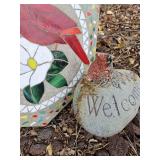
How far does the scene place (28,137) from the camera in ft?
4.35

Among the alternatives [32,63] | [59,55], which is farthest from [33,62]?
[59,55]

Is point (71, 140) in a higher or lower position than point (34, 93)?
lower

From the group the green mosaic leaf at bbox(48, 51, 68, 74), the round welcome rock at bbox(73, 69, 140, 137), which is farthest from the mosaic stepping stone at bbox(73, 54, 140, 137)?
the green mosaic leaf at bbox(48, 51, 68, 74)

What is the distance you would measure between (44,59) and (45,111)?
23cm

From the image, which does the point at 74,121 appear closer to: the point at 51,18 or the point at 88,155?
the point at 88,155

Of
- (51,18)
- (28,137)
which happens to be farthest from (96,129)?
(51,18)

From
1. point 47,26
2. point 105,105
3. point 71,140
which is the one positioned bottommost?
point 71,140

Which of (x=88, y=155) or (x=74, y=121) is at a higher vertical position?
(x=74, y=121)

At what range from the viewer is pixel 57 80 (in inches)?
49.1

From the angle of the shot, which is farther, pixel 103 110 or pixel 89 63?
pixel 89 63

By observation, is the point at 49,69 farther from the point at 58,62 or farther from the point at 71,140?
the point at 71,140

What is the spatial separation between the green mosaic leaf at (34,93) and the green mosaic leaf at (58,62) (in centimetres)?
7

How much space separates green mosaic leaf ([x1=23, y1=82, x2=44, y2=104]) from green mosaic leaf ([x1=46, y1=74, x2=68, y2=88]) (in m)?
0.04

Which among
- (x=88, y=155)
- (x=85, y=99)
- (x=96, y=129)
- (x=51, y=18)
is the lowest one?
(x=88, y=155)
